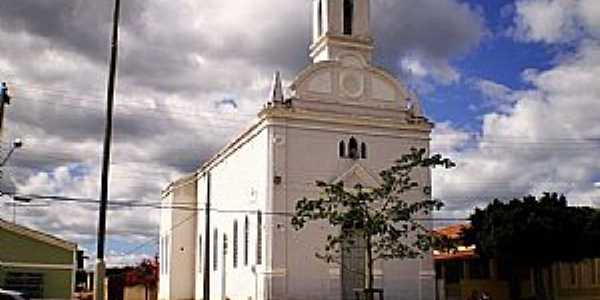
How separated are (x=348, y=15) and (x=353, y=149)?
299 inches

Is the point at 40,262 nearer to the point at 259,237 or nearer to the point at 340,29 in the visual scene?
the point at 259,237

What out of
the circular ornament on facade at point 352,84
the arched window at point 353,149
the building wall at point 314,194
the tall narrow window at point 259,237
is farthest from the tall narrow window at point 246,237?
the circular ornament on facade at point 352,84

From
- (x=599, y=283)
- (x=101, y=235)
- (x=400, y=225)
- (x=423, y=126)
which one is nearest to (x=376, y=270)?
(x=400, y=225)

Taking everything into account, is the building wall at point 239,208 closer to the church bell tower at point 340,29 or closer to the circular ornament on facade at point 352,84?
the circular ornament on facade at point 352,84

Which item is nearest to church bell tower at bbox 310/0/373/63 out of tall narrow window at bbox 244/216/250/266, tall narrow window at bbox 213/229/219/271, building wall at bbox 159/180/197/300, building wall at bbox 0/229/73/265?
tall narrow window at bbox 244/216/250/266

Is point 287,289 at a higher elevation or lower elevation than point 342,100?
lower

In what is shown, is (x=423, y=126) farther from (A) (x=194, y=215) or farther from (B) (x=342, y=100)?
(A) (x=194, y=215)

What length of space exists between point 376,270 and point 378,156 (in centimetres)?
546

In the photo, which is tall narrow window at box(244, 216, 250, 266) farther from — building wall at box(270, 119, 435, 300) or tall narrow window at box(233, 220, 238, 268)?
building wall at box(270, 119, 435, 300)

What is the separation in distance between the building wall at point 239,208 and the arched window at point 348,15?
7.38 metres

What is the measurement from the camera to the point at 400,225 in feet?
122

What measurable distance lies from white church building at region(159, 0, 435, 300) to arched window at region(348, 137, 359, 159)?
1.9 inches

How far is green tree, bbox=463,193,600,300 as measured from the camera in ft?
115

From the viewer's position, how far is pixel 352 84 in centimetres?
3828
